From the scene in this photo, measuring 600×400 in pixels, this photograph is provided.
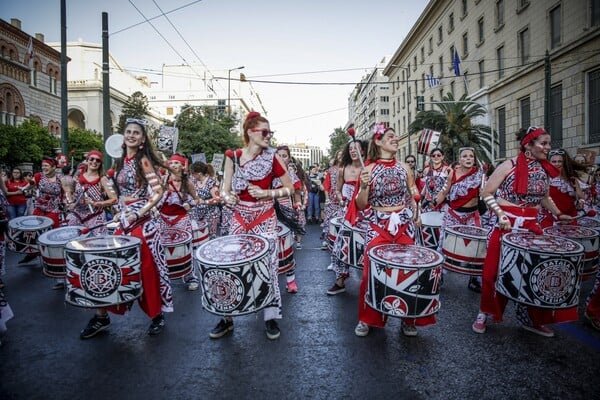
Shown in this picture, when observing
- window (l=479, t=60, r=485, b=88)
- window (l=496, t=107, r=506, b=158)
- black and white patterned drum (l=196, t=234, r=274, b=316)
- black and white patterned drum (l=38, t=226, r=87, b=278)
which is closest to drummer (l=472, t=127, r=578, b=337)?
black and white patterned drum (l=196, t=234, r=274, b=316)

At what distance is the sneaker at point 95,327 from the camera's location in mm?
4140

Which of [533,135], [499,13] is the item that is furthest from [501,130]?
[533,135]

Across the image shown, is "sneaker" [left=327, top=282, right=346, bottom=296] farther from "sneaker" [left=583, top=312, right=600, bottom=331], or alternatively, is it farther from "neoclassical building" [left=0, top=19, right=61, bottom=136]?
"neoclassical building" [left=0, top=19, right=61, bottom=136]

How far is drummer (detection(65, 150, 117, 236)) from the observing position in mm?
6219

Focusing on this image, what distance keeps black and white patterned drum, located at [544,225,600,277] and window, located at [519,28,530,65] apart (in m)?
22.4

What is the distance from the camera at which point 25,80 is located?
1417 inches

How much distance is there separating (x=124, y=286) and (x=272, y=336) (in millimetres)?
1513

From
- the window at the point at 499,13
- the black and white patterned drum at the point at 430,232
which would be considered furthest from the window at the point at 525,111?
the black and white patterned drum at the point at 430,232

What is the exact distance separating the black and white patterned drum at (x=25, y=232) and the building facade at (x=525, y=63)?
49.2 feet

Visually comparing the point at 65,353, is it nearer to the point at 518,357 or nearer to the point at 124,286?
the point at 124,286

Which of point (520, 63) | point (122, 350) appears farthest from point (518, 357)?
point (520, 63)

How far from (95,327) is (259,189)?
7.42 ft

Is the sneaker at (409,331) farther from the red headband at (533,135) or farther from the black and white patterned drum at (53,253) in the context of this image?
the black and white patterned drum at (53,253)

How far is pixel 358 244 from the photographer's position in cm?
496
